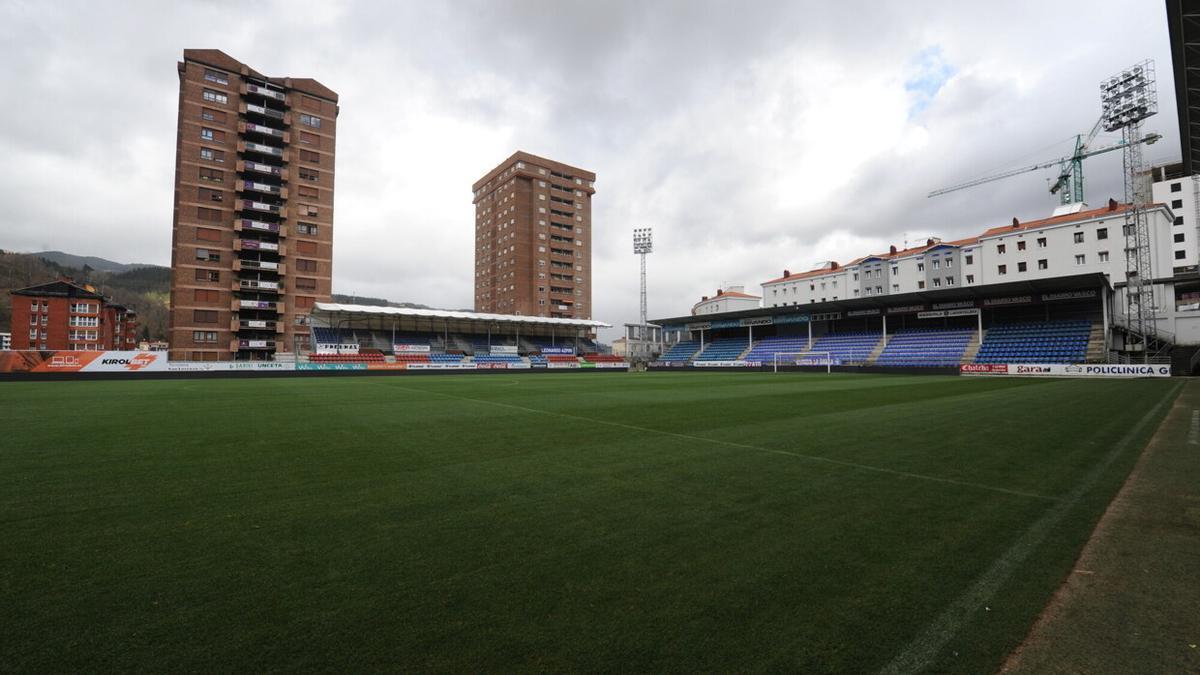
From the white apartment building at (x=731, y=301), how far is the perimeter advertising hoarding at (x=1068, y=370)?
54.5 metres

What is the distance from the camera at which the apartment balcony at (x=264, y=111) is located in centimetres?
5491

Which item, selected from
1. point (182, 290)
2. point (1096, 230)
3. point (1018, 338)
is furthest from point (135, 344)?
point (1096, 230)

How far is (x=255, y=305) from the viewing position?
52906 millimetres

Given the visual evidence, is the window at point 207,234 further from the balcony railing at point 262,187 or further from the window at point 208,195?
the balcony railing at point 262,187

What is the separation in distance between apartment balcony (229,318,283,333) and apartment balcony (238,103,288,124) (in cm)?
2324

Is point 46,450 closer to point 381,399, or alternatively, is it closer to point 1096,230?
point 381,399

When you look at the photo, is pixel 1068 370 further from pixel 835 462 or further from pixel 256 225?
pixel 256 225

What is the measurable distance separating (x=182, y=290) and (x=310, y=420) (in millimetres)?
52641

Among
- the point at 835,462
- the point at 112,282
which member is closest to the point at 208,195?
the point at 835,462

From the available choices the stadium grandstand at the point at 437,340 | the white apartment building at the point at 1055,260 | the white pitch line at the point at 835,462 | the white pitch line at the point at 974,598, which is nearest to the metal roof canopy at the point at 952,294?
the white apartment building at the point at 1055,260

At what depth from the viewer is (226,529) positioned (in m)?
4.35

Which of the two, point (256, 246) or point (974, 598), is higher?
point (256, 246)

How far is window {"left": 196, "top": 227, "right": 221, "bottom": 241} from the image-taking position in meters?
51.3

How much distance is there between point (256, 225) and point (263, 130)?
1111cm
